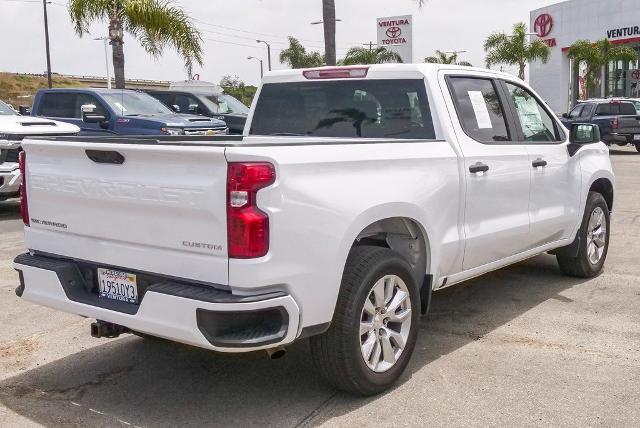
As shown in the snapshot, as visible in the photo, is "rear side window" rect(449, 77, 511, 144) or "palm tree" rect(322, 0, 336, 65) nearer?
"rear side window" rect(449, 77, 511, 144)

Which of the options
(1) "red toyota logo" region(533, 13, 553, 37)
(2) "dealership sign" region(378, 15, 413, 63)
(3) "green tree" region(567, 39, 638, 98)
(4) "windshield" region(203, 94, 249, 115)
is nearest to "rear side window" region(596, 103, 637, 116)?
(4) "windshield" region(203, 94, 249, 115)

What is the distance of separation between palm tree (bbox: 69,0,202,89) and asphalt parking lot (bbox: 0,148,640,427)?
15764 mm

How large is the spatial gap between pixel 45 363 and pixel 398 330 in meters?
2.25

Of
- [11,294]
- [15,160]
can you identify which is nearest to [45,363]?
[11,294]

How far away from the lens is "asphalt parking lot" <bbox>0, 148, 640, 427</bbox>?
390 centimetres

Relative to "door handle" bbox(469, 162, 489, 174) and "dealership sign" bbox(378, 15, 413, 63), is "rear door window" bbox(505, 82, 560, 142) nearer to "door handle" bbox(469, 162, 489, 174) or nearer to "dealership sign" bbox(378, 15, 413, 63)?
"door handle" bbox(469, 162, 489, 174)

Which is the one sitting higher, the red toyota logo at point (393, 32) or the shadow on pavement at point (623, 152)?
the red toyota logo at point (393, 32)

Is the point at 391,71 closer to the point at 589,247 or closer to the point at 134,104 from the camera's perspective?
the point at 589,247

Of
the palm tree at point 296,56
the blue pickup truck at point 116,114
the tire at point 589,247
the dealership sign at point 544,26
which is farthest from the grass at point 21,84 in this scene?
the tire at point 589,247

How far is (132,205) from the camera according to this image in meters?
3.73

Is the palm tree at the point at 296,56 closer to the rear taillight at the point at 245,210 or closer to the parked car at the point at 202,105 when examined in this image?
the parked car at the point at 202,105

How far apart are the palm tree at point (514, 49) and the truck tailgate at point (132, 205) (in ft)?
149

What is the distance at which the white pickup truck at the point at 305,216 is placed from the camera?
343 centimetres

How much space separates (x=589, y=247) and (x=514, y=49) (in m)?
42.3
